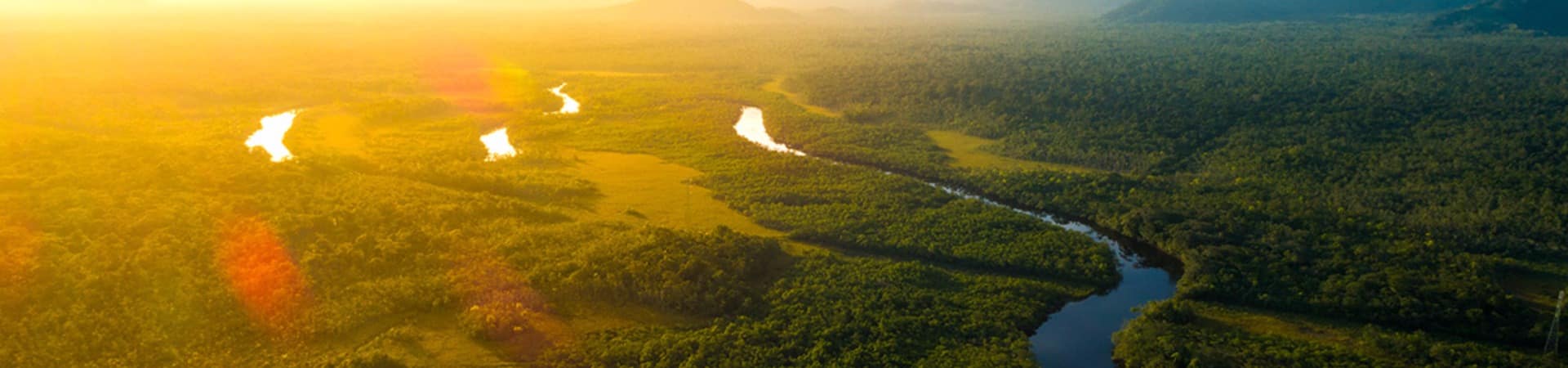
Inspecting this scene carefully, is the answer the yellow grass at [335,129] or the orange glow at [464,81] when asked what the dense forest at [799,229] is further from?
the orange glow at [464,81]

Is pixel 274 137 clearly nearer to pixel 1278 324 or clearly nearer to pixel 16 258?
pixel 16 258

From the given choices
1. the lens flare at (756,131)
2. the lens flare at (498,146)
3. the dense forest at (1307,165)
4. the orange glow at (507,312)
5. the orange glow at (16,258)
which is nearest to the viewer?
the orange glow at (507,312)

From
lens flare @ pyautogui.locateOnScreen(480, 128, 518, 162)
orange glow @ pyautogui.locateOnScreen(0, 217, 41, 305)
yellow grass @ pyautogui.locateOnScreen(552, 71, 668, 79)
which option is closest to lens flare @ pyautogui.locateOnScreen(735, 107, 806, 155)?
lens flare @ pyautogui.locateOnScreen(480, 128, 518, 162)

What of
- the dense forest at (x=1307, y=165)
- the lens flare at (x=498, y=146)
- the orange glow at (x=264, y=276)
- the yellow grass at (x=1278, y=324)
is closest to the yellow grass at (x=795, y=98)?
the dense forest at (x=1307, y=165)

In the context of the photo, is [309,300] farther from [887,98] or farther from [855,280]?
[887,98]

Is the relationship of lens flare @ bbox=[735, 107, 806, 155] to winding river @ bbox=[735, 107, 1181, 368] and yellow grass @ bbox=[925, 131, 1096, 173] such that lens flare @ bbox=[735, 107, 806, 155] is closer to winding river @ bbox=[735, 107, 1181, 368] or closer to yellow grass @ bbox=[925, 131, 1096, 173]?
yellow grass @ bbox=[925, 131, 1096, 173]

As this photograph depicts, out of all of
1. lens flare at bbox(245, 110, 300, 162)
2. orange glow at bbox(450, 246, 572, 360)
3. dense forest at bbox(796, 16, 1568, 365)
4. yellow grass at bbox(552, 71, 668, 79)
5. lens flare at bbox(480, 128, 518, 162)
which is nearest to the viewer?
orange glow at bbox(450, 246, 572, 360)

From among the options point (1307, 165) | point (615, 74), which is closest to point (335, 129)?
point (615, 74)
